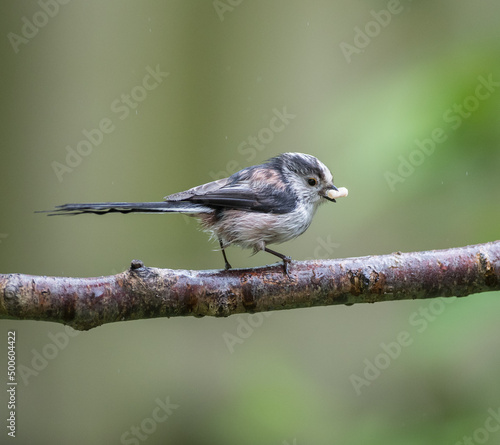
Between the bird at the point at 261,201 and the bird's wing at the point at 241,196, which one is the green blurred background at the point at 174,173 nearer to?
the bird at the point at 261,201

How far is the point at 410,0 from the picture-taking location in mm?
5141

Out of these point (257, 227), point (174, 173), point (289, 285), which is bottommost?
point (289, 285)

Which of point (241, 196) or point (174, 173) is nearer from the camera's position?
point (241, 196)

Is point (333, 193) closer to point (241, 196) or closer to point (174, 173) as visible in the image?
point (241, 196)

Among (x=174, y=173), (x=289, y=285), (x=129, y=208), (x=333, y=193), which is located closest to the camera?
(x=129, y=208)

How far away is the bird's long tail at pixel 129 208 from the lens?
2170mm

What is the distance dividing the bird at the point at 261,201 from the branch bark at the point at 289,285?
27 cm

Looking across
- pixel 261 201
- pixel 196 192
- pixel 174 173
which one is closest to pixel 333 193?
pixel 261 201

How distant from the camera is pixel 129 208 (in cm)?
232

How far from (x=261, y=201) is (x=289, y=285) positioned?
1.74 ft

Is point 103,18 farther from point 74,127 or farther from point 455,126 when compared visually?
point 455,126

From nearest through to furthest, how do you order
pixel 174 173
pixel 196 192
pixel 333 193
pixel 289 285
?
pixel 289 285, pixel 196 192, pixel 333 193, pixel 174 173

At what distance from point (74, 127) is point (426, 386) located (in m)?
3.31

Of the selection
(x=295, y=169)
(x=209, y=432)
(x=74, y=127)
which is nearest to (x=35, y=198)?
(x=74, y=127)
